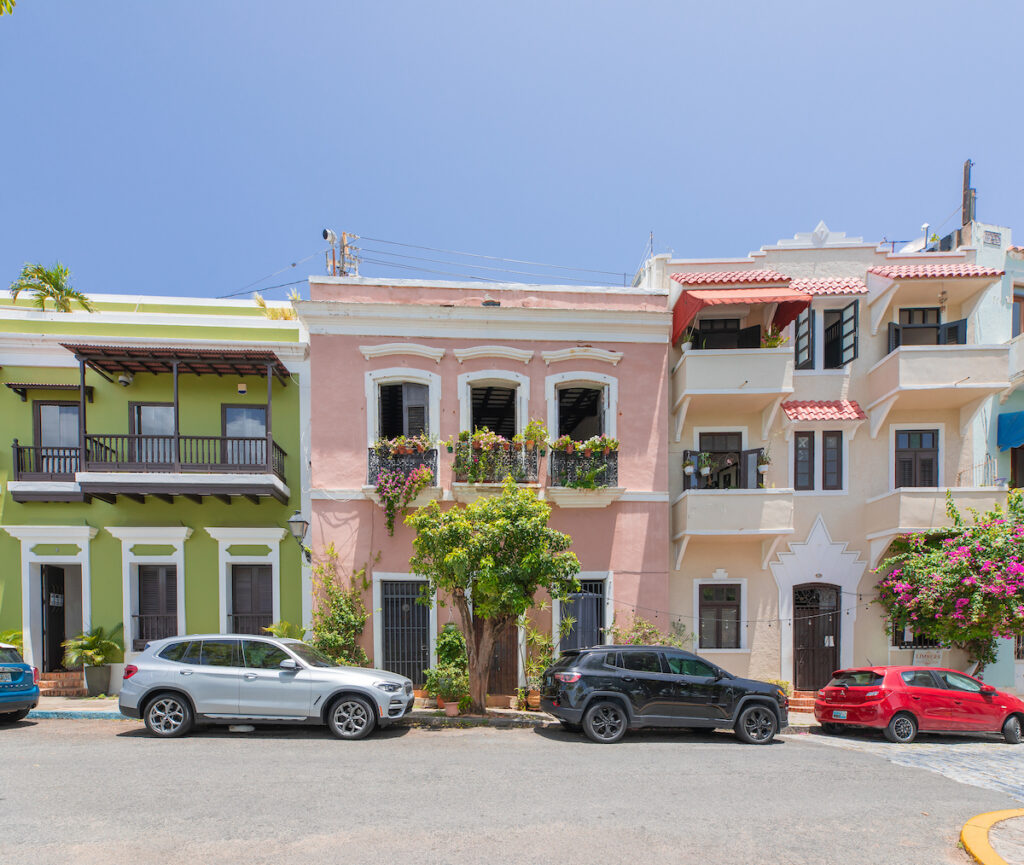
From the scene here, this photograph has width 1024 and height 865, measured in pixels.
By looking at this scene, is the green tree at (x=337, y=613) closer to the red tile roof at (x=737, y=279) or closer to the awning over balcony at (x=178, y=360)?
the awning over balcony at (x=178, y=360)

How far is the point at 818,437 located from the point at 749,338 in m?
2.93

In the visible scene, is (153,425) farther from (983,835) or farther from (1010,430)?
(1010,430)

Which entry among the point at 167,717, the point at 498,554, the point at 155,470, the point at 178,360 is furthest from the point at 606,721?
the point at 178,360

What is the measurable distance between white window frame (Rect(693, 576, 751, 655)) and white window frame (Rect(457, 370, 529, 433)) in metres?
5.70

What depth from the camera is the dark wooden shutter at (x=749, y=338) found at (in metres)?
15.7

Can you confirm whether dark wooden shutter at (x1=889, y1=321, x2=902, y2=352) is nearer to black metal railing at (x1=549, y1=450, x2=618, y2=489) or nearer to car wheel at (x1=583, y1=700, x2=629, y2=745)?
black metal railing at (x1=549, y1=450, x2=618, y2=489)

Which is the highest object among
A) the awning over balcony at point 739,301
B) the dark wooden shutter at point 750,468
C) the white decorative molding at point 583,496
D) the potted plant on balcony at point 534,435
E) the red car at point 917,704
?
the awning over balcony at point 739,301

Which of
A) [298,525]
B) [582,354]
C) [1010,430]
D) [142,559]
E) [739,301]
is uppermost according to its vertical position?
[739,301]

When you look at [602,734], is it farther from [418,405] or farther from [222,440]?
[222,440]

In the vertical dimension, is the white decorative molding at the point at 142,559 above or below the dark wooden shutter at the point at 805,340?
below

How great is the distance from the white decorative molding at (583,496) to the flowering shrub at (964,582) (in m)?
6.53

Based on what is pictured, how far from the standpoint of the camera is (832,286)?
15531mm

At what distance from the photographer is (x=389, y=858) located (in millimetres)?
5609

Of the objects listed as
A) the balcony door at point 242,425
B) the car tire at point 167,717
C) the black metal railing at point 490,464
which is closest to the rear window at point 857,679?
the black metal railing at point 490,464
